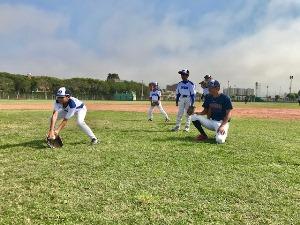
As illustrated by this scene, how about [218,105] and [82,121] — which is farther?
[218,105]

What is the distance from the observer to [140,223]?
523 centimetres

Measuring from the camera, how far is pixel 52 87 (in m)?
106

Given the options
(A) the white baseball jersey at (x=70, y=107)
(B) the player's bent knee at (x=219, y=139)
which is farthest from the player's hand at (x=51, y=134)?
(B) the player's bent knee at (x=219, y=139)

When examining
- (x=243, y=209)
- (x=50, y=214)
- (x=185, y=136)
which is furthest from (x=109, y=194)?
(x=185, y=136)

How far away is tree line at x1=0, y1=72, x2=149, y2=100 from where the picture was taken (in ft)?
319

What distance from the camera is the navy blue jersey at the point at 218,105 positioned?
11922mm

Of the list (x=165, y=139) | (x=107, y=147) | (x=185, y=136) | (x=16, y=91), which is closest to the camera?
(x=107, y=147)

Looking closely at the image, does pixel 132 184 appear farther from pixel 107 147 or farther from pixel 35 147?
pixel 35 147

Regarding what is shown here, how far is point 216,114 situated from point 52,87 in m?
96.7

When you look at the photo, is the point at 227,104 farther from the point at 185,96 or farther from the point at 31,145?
the point at 31,145

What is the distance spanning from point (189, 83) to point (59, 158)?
684cm

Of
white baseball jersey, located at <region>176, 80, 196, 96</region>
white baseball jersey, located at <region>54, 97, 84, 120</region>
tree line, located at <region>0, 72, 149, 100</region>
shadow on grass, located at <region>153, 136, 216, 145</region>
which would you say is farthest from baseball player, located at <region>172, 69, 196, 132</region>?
tree line, located at <region>0, 72, 149, 100</region>

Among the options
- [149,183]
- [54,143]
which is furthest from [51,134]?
[149,183]

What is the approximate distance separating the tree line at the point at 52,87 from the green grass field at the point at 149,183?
273 ft
